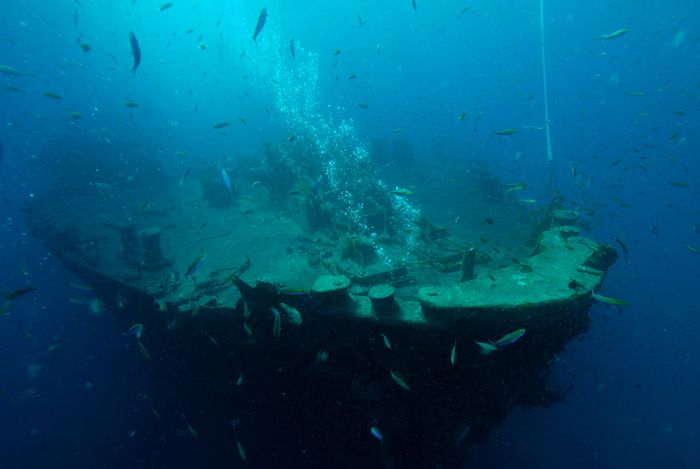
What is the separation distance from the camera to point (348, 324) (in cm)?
473

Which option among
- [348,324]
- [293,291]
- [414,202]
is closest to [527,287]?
[348,324]

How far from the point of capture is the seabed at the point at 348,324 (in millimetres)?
4523

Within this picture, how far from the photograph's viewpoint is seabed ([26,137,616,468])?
4.52 m

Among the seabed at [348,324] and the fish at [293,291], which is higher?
the fish at [293,291]

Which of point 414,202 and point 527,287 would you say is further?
point 414,202

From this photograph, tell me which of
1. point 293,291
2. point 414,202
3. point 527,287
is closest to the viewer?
point 527,287

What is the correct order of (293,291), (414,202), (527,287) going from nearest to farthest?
1. (527,287)
2. (293,291)
3. (414,202)

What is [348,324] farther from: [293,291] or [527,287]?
[527,287]

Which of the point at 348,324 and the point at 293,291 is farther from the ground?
the point at 293,291

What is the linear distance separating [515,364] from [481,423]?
145 cm

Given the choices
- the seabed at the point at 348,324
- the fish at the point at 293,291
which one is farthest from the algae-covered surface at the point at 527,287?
the fish at the point at 293,291

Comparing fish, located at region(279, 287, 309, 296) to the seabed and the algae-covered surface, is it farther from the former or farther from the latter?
the algae-covered surface

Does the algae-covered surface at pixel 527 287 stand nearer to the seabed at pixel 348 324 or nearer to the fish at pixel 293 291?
the seabed at pixel 348 324

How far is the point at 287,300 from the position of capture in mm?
5031
